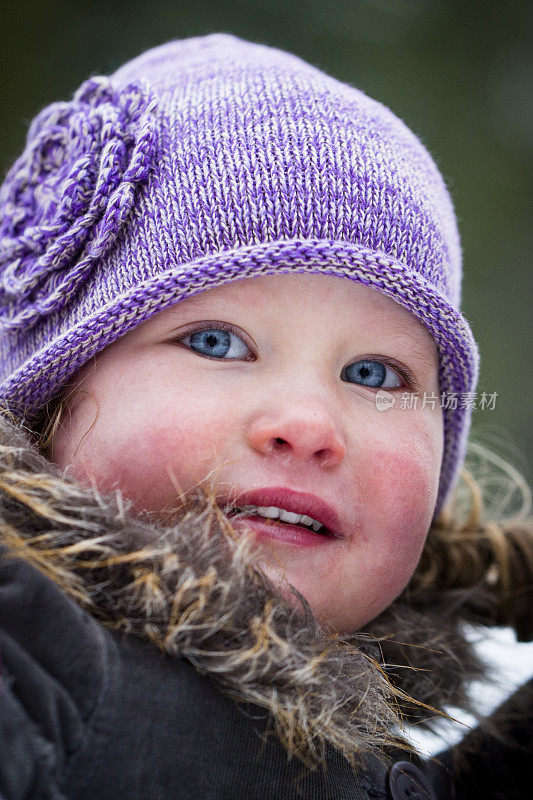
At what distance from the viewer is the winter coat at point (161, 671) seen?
59 cm

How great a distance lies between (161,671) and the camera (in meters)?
0.67

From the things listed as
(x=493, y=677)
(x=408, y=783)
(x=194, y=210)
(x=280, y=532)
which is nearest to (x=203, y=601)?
(x=280, y=532)

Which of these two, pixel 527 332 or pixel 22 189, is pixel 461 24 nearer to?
pixel 527 332

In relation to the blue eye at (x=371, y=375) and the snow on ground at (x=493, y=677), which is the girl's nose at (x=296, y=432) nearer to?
the blue eye at (x=371, y=375)

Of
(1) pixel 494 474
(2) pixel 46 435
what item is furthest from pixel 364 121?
(1) pixel 494 474

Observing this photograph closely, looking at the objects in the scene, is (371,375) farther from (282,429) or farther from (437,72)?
(437,72)

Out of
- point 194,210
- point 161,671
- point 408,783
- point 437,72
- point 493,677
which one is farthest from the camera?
point 437,72

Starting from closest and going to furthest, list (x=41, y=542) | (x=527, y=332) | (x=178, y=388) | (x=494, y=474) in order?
(x=41, y=542)
(x=178, y=388)
(x=494, y=474)
(x=527, y=332)

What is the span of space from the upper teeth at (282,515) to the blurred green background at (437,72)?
1.79 meters

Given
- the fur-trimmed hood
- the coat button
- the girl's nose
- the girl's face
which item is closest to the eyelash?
the girl's face

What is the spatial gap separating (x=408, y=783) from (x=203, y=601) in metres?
0.34

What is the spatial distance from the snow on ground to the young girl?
0.04 meters

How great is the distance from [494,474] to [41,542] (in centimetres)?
112

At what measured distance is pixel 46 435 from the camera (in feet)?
3.20
